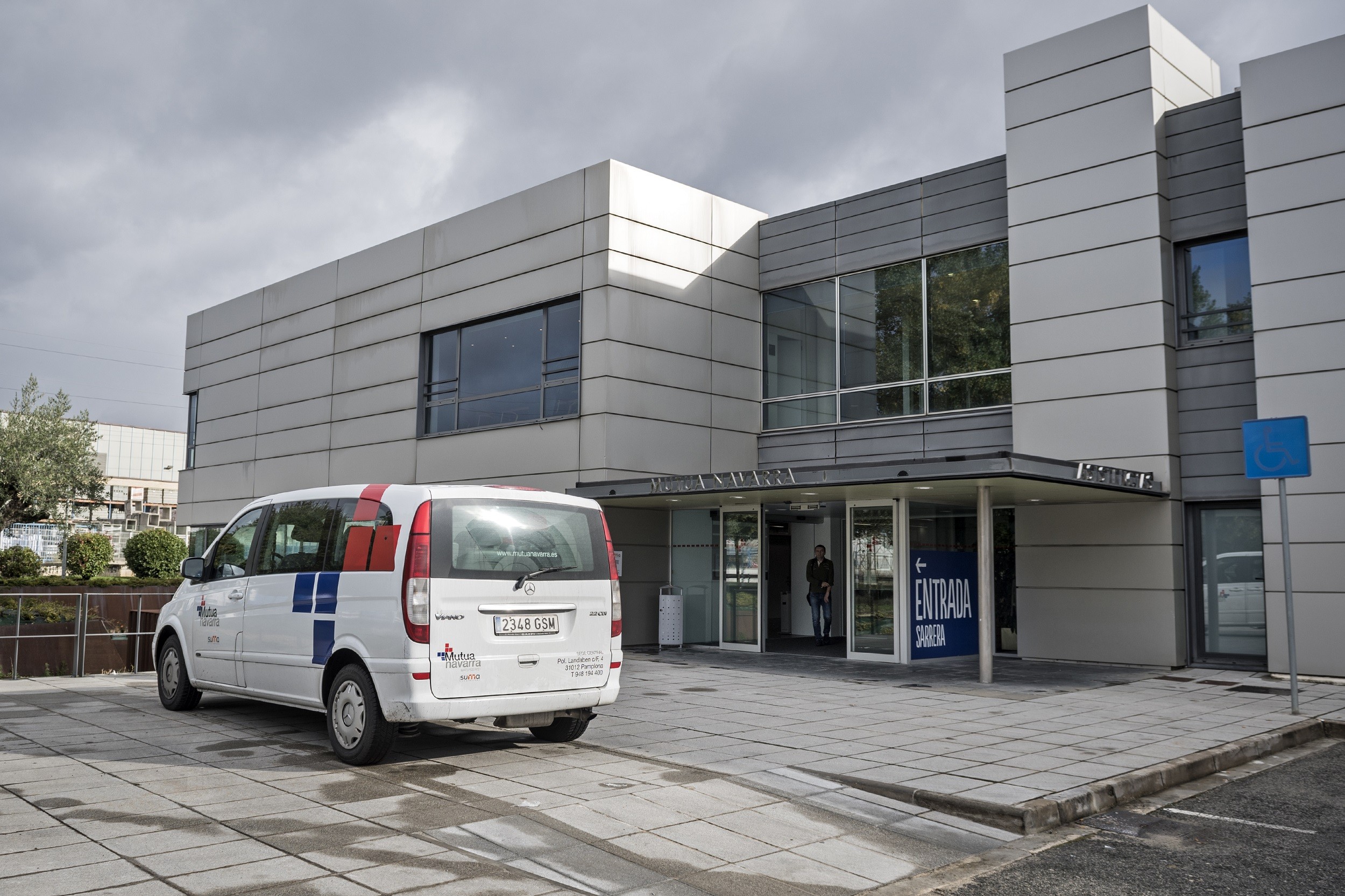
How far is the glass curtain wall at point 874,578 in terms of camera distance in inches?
583

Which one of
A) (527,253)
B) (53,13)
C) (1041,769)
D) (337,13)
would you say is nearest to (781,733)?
(1041,769)

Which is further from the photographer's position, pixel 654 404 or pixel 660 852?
pixel 654 404

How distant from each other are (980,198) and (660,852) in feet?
45.6

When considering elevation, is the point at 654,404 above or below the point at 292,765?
above

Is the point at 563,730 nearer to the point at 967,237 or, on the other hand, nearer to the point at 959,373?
the point at 959,373

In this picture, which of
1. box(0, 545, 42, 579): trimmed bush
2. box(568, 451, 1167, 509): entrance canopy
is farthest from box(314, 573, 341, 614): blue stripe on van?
box(0, 545, 42, 579): trimmed bush

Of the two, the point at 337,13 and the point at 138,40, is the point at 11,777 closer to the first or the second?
the point at 337,13

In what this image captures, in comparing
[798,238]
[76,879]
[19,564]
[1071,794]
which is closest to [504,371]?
[798,238]

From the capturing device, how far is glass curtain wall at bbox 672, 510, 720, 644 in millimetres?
17547

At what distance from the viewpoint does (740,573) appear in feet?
56.2

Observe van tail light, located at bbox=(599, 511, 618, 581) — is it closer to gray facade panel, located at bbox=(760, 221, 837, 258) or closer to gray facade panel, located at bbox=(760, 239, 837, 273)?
gray facade panel, located at bbox=(760, 239, 837, 273)

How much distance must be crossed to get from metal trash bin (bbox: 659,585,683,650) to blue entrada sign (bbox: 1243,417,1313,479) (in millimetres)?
9145

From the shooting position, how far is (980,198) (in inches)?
651

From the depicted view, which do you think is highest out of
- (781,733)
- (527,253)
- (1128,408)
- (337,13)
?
(337,13)
